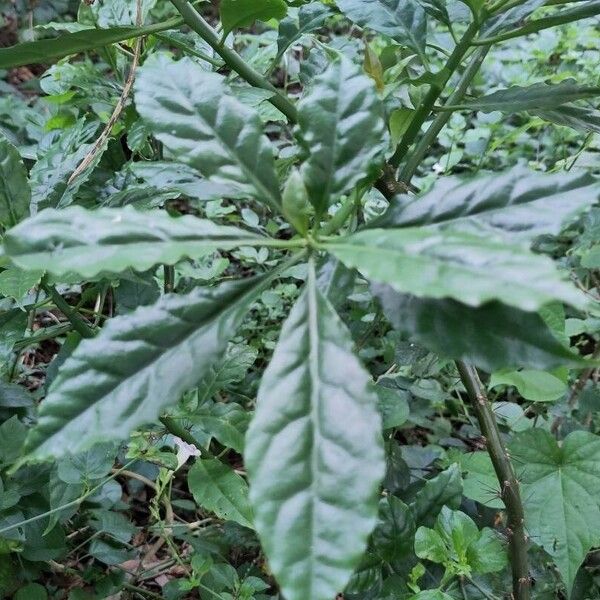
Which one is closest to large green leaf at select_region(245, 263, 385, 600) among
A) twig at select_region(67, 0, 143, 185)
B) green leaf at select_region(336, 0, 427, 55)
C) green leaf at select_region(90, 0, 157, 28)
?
green leaf at select_region(336, 0, 427, 55)

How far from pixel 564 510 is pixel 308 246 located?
0.56 metres

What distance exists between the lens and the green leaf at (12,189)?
83 centimetres

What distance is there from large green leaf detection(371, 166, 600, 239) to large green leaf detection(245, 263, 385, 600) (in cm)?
13

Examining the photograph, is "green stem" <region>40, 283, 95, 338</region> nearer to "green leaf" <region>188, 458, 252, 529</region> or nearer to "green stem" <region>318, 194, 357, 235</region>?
"green leaf" <region>188, 458, 252, 529</region>

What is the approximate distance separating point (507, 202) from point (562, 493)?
523mm

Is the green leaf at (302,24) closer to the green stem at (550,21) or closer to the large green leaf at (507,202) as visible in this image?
the green stem at (550,21)

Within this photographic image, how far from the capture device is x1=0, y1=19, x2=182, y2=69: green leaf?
818 mm

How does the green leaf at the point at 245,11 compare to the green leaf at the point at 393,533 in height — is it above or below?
above

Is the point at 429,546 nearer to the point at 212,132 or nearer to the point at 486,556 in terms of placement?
the point at 486,556

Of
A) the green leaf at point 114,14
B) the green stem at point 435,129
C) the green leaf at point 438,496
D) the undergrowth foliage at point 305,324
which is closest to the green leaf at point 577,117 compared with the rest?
the undergrowth foliage at point 305,324

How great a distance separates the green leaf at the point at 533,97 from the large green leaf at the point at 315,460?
448 mm

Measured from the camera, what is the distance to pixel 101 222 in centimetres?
51

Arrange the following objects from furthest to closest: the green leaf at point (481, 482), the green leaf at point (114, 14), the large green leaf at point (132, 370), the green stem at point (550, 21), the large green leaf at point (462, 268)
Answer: the green leaf at point (114, 14)
the green leaf at point (481, 482)
the green stem at point (550, 21)
the large green leaf at point (132, 370)
the large green leaf at point (462, 268)

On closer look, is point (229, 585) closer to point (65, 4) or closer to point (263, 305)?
point (263, 305)
